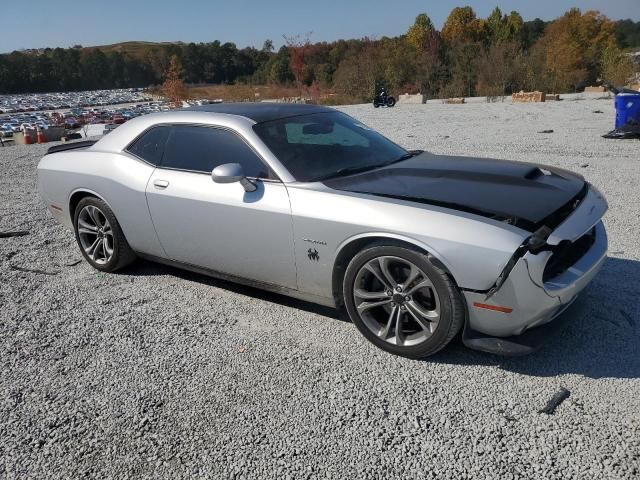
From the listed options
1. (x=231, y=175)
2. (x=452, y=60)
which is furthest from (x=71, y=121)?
(x=231, y=175)

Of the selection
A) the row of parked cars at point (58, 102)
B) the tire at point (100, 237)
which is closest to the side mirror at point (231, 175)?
the tire at point (100, 237)

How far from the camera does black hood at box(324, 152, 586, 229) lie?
2.92 metres

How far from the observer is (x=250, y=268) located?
3.66 m

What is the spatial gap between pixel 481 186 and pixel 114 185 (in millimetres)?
2867

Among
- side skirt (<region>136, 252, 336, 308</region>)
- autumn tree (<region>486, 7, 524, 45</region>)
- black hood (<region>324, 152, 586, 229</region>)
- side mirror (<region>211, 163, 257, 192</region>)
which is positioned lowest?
side skirt (<region>136, 252, 336, 308</region>)

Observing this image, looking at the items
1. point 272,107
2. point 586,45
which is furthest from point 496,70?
point 272,107

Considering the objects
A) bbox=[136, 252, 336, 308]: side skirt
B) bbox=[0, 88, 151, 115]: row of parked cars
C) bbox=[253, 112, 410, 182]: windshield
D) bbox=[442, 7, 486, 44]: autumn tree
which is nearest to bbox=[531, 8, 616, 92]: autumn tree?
bbox=[442, 7, 486, 44]: autumn tree

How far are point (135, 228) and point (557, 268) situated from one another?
3.12 m

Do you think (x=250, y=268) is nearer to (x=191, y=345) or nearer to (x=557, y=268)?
(x=191, y=345)

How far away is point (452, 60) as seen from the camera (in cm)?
4950

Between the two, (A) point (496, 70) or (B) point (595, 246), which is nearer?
(B) point (595, 246)

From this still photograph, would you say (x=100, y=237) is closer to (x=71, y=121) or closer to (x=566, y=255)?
(x=566, y=255)

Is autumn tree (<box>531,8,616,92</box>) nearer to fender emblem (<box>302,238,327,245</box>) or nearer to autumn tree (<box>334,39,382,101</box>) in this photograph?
autumn tree (<box>334,39,382,101</box>)

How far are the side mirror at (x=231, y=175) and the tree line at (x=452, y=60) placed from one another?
34594 millimetres
